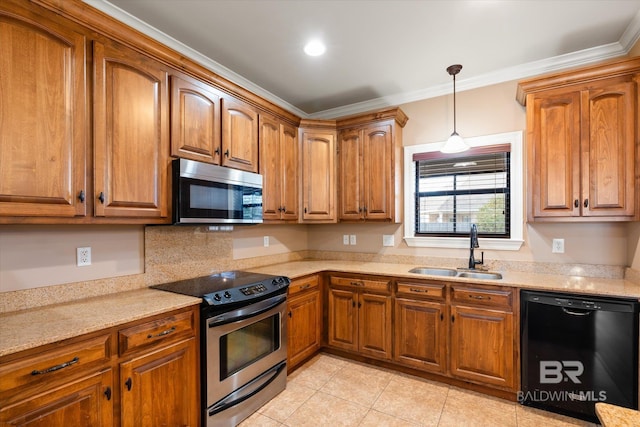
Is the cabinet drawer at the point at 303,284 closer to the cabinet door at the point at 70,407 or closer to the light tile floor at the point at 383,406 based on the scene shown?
the light tile floor at the point at 383,406

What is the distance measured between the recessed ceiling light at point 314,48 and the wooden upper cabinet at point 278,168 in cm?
71

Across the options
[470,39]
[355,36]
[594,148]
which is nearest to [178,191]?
[355,36]

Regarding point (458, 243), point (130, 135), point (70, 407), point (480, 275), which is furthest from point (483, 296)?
point (130, 135)

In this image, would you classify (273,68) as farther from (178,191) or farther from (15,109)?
(15,109)

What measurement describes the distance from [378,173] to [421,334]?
5.20ft

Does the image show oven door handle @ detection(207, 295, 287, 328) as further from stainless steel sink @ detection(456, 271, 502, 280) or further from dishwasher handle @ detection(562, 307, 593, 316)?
dishwasher handle @ detection(562, 307, 593, 316)

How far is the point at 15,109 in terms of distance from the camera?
1432mm

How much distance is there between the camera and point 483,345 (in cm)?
242

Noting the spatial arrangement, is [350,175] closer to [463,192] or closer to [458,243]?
[463,192]

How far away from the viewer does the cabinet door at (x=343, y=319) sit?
296 cm

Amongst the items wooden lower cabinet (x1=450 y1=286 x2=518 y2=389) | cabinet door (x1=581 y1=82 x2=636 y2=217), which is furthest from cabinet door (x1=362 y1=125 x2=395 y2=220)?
cabinet door (x1=581 y1=82 x2=636 y2=217)

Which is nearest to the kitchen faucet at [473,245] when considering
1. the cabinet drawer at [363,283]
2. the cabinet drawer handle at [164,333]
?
the cabinet drawer at [363,283]

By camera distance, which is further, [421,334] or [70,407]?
[421,334]

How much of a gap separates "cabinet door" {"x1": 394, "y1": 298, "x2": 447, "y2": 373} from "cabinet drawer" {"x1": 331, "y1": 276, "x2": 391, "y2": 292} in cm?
17
